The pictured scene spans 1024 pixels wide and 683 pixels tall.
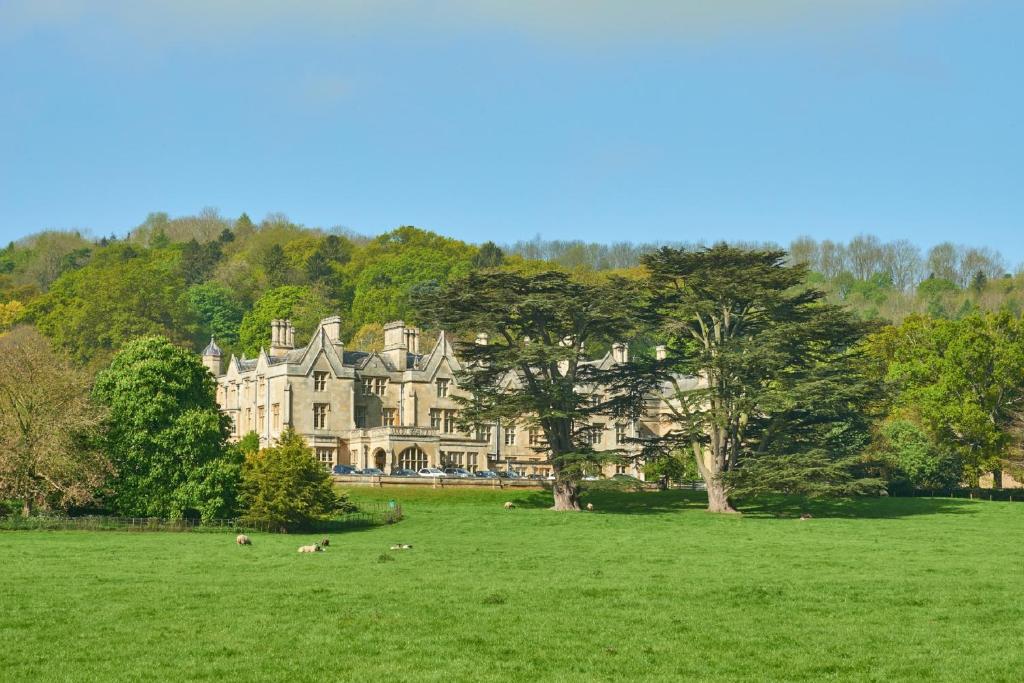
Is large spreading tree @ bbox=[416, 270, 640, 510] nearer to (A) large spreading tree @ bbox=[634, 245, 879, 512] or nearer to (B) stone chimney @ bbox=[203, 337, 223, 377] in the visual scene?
(A) large spreading tree @ bbox=[634, 245, 879, 512]

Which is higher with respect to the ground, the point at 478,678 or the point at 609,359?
the point at 609,359

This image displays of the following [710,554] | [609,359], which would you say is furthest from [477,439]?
[710,554]

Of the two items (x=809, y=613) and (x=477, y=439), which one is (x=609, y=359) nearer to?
(x=477, y=439)

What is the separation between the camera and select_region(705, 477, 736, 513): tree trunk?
6212cm

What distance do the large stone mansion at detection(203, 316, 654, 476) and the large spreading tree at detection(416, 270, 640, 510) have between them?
55.2 feet

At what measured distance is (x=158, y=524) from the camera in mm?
49688

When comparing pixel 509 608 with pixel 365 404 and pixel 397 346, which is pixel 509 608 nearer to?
pixel 365 404

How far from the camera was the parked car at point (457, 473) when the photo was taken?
7378 centimetres

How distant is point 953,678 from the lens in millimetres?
21203

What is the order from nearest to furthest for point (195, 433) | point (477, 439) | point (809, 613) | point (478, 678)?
point (478, 678) < point (809, 613) < point (195, 433) < point (477, 439)

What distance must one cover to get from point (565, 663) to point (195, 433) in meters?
33.1

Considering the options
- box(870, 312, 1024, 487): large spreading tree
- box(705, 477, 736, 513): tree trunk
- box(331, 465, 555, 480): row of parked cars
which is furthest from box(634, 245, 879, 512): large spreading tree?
box(870, 312, 1024, 487): large spreading tree

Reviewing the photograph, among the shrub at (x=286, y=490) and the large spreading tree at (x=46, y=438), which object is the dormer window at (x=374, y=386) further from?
the large spreading tree at (x=46, y=438)

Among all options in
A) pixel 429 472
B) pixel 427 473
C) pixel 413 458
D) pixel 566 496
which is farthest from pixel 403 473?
pixel 566 496
